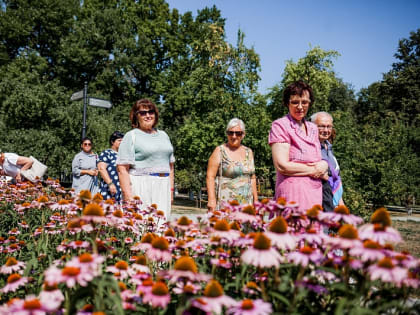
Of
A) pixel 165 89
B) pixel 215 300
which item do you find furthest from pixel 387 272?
pixel 165 89

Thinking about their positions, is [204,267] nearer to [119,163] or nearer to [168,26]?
[119,163]

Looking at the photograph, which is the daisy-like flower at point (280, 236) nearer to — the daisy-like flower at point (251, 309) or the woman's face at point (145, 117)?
the daisy-like flower at point (251, 309)

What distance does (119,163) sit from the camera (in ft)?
11.5

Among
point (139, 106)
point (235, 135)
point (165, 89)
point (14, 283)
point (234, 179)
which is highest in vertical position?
point (165, 89)

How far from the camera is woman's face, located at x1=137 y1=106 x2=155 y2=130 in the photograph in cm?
363

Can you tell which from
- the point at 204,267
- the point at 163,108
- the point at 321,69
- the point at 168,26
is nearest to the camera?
the point at 204,267

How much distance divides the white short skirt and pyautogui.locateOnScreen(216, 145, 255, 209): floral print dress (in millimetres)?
595

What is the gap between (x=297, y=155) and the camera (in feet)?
9.60

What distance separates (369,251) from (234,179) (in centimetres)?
269

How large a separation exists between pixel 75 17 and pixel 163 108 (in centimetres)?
887

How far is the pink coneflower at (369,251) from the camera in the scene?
3.92 feet

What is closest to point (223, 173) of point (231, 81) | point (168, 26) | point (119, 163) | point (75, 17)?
point (119, 163)

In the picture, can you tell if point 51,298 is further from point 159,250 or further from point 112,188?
point 112,188

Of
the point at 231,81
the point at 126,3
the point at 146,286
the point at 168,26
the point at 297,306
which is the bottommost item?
the point at 297,306
